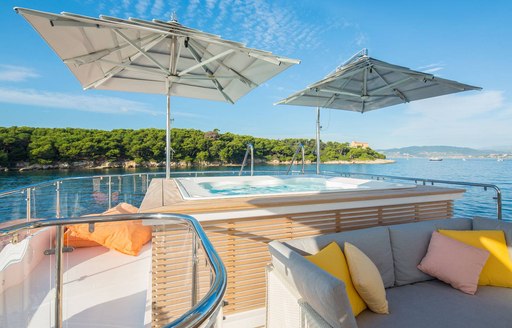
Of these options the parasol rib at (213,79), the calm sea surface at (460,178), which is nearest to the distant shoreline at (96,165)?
the calm sea surface at (460,178)

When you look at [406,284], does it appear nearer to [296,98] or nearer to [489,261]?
[489,261]

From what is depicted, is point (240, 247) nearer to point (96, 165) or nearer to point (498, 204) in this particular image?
point (498, 204)

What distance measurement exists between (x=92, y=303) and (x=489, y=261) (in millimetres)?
2975

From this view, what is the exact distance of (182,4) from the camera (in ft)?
22.0

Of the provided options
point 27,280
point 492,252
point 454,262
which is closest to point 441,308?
point 454,262

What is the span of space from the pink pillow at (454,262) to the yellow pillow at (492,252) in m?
0.07

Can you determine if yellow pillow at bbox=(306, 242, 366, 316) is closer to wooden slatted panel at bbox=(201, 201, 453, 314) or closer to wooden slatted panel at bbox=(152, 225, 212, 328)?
wooden slatted panel at bbox=(201, 201, 453, 314)

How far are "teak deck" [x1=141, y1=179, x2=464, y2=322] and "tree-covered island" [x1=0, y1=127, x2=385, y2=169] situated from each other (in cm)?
1317

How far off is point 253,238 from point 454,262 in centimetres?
141

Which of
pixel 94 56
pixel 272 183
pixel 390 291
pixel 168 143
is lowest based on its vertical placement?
pixel 390 291

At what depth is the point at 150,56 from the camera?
2.64m

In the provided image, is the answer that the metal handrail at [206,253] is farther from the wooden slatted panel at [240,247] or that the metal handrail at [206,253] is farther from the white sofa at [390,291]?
the white sofa at [390,291]

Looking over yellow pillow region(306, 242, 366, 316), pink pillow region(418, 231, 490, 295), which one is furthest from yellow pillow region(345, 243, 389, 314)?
pink pillow region(418, 231, 490, 295)

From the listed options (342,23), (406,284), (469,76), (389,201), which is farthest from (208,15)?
(469,76)
